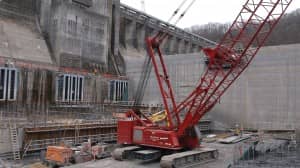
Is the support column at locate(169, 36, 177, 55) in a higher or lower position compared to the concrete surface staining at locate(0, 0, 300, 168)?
higher

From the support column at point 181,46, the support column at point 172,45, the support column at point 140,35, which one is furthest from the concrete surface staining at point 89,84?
the support column at point 181,46

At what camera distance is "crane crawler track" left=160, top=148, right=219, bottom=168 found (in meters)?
15.0

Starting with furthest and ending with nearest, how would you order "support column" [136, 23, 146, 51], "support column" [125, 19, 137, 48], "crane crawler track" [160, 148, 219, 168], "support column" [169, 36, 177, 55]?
"support column" [169, 36, 177, 55], "support column" [136, 23, 146, 51], "support column" [125, 19, 137, 48], "crane crawler track" [160, 148, 219, 168]

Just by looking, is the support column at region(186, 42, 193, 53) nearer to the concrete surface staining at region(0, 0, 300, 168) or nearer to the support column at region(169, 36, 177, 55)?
the support column at region(169, 36, 177, 55)

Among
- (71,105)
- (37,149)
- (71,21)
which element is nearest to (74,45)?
(71,21)

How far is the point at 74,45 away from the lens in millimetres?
35875

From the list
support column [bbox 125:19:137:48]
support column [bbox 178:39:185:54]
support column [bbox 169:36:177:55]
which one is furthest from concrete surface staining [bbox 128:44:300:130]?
support column [bbox 178:39:185:54]

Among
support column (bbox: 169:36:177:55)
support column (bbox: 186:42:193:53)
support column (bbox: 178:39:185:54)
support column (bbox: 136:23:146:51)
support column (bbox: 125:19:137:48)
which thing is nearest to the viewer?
support column (bbox: 125:19:137:48)

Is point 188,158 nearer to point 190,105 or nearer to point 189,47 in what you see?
point 190,105

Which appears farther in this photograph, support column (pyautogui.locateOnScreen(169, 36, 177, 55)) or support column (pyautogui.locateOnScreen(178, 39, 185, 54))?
support column (pyautogui.locateOnScreen(178, 39, 185, 54))

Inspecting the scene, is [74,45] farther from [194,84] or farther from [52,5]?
[194,84]

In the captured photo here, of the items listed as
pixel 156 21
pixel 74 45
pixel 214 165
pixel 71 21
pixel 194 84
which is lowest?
pixel 214 165

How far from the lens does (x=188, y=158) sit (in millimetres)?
16188

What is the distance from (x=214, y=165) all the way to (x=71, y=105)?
18750 mm
